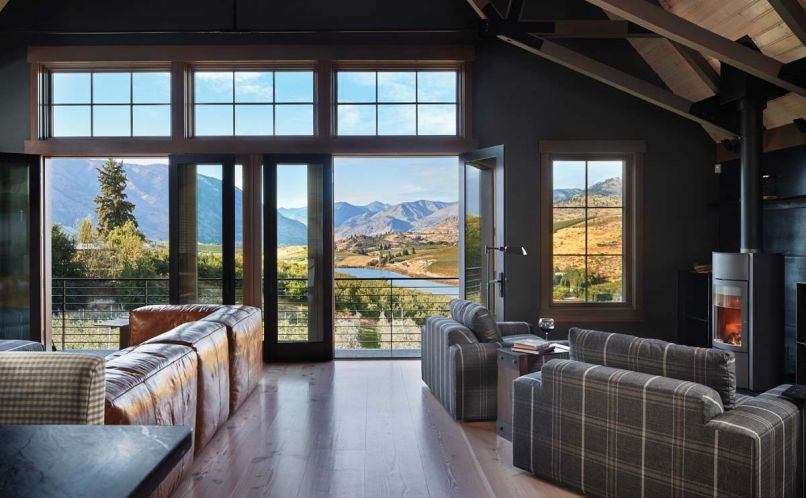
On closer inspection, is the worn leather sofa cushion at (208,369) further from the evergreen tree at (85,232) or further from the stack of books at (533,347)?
the evergreen tree at (85,232)

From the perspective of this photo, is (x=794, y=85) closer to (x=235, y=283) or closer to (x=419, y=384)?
(x=419, y=384)

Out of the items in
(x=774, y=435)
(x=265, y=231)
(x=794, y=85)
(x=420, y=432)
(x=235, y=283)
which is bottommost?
(x=420, y=432)

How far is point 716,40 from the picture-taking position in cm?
418

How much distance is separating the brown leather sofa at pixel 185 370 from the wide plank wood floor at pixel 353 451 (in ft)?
0.57

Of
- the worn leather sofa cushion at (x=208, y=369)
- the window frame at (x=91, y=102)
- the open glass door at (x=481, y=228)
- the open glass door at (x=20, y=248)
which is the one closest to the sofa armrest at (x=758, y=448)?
the worn leather sofa cushion at (x=208, y=369)

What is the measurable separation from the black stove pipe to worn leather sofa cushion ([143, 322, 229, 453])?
434 centimetres

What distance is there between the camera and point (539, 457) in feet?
9.33

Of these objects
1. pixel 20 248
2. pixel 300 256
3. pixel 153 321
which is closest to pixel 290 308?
pixel 300 256

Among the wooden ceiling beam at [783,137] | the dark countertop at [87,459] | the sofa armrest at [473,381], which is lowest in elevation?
the sofa armrest at [473,381]

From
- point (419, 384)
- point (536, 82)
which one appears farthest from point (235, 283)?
point (536, 82)

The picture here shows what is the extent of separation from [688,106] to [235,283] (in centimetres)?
492

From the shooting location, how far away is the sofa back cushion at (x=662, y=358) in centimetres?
232

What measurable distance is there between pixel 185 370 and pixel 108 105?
4.30 m

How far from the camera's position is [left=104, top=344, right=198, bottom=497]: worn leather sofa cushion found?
2211 mm
